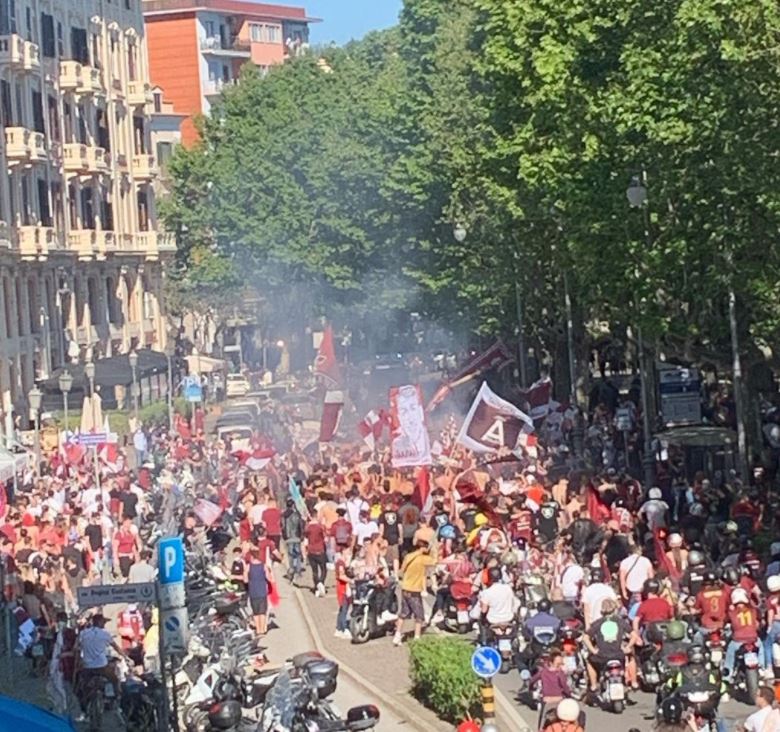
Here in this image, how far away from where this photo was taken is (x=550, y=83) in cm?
3762

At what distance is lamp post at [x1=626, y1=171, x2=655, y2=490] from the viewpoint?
33969 mm

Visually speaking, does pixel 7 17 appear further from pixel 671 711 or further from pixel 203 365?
pixel 671 711

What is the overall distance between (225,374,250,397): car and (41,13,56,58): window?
16.4 meters

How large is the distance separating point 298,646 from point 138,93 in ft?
198

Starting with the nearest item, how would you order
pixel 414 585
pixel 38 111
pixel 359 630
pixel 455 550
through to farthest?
pixel 414 585
pixel 359 630
pixel 455 550
pixel 38 111

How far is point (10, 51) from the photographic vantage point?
230 feet

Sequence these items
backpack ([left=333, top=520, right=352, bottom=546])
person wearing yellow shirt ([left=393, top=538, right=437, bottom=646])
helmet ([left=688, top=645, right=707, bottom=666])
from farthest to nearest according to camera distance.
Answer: backpack ([left=333, top=520, right=352, bottom=546])
person wearing yellow shirt ([left=393, top=538, right=437, bottom=646])
helmet ([left=688, top=645, right=707, bottom=666])

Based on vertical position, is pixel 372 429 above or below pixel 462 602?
above

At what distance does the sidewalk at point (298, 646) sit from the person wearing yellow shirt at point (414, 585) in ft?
3.21

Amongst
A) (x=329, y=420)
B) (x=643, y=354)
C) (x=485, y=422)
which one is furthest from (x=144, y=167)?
(x=485, y=422)

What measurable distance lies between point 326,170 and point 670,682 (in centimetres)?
6106

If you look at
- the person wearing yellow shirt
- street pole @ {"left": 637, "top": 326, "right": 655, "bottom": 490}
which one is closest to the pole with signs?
the person wearing yellow shirt

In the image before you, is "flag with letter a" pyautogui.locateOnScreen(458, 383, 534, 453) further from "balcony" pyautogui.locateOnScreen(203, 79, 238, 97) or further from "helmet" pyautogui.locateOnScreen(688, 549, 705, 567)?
"balcony" pyautogui.locateOnScreen(203, 79, 238, 97)

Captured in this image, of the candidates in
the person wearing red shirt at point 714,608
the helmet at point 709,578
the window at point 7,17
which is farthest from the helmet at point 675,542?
the window at point 7,17
